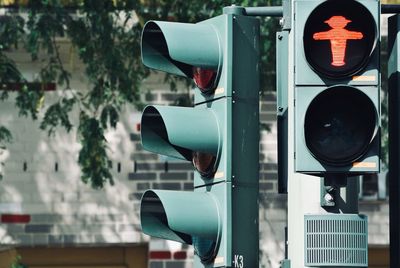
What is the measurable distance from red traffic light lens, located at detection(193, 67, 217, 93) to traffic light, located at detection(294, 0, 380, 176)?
84 cm

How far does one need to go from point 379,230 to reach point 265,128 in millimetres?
2032

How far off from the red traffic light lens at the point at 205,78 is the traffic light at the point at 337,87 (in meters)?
0.84

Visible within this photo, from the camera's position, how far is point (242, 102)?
26.6 ft

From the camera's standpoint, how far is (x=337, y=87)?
7.36 meters

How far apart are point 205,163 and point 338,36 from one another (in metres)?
1.12

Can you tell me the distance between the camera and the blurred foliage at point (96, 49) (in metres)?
16.5

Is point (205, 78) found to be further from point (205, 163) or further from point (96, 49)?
point (96, 49)

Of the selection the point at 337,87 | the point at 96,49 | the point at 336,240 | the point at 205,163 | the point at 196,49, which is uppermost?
the point at 96,49

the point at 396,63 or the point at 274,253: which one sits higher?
the point at 396,63

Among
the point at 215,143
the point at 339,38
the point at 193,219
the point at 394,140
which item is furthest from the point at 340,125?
the point at 193,219

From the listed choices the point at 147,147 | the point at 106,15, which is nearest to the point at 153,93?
the point at 106,15

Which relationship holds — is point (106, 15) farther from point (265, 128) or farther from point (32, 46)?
point (265, 128)

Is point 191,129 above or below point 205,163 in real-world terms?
above

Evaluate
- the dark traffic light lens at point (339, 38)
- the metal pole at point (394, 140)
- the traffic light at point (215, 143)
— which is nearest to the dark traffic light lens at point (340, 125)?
the dark traffic light lens at point (339, 38)
